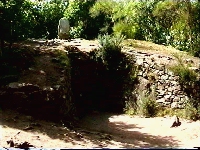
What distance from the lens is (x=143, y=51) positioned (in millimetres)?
12258

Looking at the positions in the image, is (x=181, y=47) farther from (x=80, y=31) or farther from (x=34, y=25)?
(x=34, y=25)

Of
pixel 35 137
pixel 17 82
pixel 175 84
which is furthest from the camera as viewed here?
pixel 175 84

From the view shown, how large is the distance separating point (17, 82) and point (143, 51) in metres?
5.46

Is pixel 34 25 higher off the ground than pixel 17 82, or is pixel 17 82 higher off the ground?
pixel 34 25

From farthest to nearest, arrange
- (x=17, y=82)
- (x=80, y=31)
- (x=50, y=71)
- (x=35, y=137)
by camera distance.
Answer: (x=80, y=31) < (x=50, y=71) < (x=17, y=82) < (x=35, y=137)

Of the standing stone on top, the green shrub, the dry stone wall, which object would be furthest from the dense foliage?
the green shrub

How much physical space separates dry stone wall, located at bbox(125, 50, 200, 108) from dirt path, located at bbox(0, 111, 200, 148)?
0.90 meters

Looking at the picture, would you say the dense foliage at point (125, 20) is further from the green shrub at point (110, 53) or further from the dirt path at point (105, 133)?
the dirt path at point (105, 133)

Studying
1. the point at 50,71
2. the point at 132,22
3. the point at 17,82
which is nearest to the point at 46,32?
the point at 132,22

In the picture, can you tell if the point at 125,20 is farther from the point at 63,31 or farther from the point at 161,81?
the point at 161,81

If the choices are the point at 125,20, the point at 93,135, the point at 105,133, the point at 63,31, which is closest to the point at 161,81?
the point at 105,133

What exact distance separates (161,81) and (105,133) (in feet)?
11.7

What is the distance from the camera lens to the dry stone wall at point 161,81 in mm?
10461

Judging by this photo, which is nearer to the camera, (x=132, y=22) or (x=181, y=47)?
(x=181, y=47)
